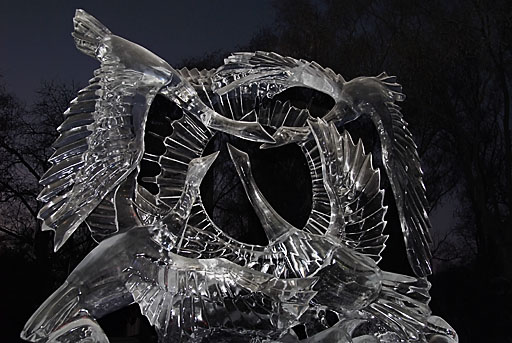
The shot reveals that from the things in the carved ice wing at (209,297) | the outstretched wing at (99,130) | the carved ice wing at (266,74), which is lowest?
the carved ice wing at (209,297)

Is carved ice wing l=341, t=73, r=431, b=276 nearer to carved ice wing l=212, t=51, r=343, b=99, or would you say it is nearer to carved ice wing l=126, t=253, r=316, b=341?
carved ice wing l=212, t=51, r=343, b=99

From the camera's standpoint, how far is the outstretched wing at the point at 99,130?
6.12 ft

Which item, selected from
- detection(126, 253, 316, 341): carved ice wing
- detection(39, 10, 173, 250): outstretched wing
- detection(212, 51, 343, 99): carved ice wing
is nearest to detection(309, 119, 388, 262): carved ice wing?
detection(212, 51, 343, 99): carved ice wing

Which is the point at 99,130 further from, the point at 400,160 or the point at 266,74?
the point at 400,160

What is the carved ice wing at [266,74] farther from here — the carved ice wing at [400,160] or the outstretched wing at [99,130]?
the outstretched wing at [99,130]

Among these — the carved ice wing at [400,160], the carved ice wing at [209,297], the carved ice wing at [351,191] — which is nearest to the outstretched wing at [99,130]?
the carved ice wing at [209,297]

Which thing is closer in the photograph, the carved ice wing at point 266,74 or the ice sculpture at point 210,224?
the ice sculpture at point 210,224

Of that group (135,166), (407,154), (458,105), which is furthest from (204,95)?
(458,105)

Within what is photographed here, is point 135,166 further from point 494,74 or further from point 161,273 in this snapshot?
point 494,74

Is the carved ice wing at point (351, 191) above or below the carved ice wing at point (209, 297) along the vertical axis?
above

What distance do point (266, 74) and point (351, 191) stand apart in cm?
49

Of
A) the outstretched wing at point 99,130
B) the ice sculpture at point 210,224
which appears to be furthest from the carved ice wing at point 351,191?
the outstretched wing at point 99,130

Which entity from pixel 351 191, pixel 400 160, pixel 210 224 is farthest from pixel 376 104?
pixel 210 224

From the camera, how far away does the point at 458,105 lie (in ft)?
12.9
